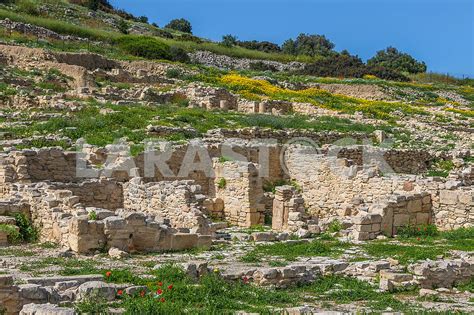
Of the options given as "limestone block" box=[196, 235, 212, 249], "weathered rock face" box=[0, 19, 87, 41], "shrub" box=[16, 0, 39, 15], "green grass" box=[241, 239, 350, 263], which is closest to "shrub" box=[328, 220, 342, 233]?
"green grass" box=[241, 239, 350, 263]

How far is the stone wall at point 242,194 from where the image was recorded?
19.2 metres

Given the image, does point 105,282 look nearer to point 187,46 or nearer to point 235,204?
point 235,204

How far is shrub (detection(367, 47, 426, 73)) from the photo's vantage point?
85.6 m

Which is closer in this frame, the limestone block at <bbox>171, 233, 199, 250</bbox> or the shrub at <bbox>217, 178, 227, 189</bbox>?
the limestone block at <bbox>171, 233, 199, 250</bbox>

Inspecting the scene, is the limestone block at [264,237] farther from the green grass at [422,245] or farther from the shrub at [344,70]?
the shrub at [344,70]

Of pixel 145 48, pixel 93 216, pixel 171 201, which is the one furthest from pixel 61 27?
pixel 93 216

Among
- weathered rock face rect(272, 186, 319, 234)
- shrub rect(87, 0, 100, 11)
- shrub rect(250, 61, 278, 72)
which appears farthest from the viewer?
shrub rect(87, 0, 100, 11)

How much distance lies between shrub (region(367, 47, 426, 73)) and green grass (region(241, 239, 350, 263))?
228ft

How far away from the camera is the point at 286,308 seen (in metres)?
9.88

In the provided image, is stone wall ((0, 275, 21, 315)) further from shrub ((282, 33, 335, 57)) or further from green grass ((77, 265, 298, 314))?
shrub ((282, 33, 335, 57))

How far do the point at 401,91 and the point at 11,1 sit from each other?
103 feet

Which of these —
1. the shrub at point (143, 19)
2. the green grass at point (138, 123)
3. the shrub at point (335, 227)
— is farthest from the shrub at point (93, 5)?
the shrub at point (335, 227)

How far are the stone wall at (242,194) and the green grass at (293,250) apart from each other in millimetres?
3840

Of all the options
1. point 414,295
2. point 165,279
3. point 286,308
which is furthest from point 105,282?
point 414,295
